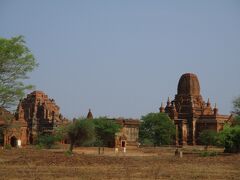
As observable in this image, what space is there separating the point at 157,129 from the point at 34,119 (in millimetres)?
20259

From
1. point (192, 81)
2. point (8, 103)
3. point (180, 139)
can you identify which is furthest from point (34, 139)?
point (8, 103)

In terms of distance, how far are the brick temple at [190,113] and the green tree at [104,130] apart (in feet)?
48.6

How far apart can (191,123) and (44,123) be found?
24.3m

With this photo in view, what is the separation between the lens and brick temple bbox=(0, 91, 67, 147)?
6072 cm

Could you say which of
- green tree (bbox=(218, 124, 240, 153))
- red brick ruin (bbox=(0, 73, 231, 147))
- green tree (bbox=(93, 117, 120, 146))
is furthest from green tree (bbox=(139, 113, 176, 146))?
green tree (bbox=(218, 124, 240, 153))

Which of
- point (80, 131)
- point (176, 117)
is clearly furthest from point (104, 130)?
point (176, 117)

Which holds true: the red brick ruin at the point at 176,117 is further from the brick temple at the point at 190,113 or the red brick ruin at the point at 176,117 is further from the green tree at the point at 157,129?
the green tree at the point at 157,129

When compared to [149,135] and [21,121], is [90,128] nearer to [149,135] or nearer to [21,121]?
[21,121]

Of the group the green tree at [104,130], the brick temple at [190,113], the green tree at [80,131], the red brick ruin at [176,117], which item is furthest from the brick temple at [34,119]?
the brick temple at [190,113]

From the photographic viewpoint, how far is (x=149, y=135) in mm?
73375

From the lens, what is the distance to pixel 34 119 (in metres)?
73.7

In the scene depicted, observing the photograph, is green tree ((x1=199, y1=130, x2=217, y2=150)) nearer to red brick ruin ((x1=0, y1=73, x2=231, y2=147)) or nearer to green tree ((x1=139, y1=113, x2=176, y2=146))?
red brick ruin ((x1=0, y1=73, x2=231, y2=147))

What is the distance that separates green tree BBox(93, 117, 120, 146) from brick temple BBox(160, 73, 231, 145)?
48.6 feet

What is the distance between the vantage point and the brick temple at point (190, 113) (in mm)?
73688
